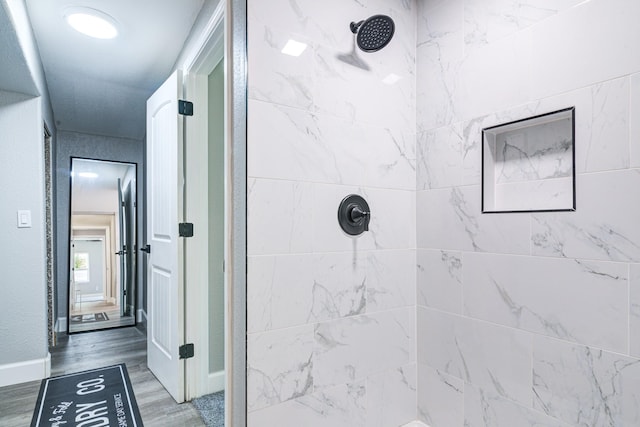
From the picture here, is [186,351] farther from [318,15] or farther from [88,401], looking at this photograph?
[318,15]

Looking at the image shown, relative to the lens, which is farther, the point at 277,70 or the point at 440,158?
the point at 440,158

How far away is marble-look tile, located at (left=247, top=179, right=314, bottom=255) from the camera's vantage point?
1.28 meters

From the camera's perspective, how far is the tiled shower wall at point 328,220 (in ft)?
4.26

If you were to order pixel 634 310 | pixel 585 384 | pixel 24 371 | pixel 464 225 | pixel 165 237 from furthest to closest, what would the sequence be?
pixel 24 371 < pixel 165 237 < pixel 464 225 < pixel 585 384 < pixel 634 310

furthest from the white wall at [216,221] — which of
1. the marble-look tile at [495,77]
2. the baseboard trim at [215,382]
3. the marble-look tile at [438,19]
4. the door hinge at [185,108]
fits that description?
the marble-look tile at [495,77]

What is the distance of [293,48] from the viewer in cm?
138

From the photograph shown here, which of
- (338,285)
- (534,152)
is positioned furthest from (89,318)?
(534,152)

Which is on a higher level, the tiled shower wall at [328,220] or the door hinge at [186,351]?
the tiled shower wall at [328,220]

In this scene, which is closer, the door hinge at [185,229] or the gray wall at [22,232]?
the door hinge at [185,229]

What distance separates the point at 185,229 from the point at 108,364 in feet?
5.05

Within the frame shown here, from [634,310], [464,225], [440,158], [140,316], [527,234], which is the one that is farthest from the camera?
[140,316]

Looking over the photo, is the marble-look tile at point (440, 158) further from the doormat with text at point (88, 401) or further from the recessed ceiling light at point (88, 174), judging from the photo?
the recessed ceiling light at point (88, 174)

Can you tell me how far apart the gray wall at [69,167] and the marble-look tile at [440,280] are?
3.49 meters

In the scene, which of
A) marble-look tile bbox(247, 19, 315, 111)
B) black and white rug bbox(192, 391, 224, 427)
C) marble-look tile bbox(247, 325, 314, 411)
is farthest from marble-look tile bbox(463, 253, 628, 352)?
black and white rug bbox(192, 391, 224, 427)
